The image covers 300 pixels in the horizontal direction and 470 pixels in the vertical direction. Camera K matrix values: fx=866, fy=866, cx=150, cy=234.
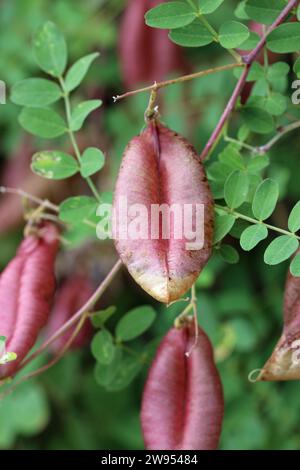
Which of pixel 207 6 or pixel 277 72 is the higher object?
pixel 207 6

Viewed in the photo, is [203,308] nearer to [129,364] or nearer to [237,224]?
[129,364]

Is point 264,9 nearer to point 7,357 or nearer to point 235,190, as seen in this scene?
point 235,190

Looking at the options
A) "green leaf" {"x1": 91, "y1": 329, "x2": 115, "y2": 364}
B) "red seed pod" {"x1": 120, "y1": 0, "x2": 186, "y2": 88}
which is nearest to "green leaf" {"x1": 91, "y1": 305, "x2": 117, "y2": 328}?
"green leaf" {"x1": 91, "y1": 329, "x2": 115, "y2": 364}

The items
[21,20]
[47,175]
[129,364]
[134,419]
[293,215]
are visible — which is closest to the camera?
[293,215]

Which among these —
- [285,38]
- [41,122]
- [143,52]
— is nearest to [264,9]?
[285,38]

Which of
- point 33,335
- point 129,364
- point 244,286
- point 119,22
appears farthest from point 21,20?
point 33,335

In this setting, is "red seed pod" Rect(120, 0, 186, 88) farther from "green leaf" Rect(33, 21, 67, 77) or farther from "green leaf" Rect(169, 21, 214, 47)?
"green leaf" Rect(169, 21, 214, 47)
